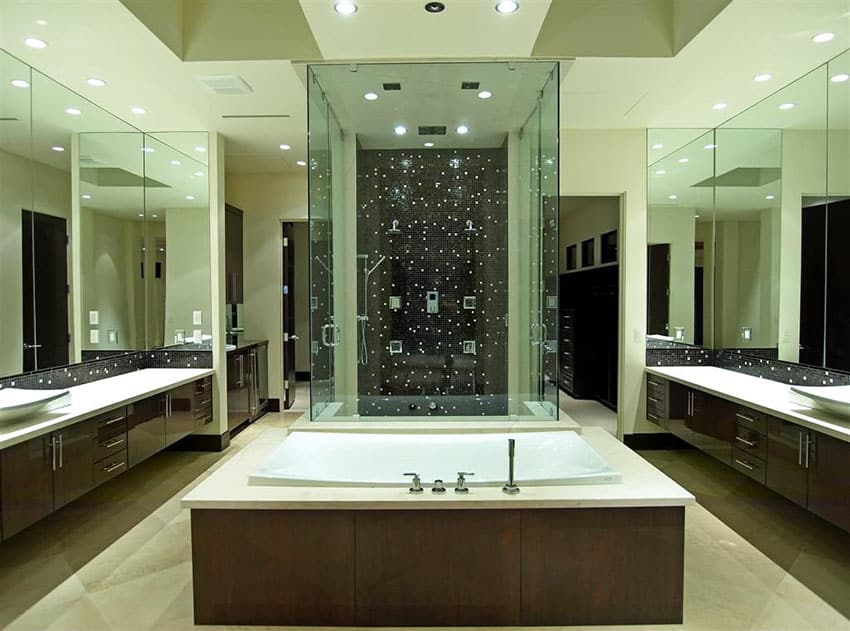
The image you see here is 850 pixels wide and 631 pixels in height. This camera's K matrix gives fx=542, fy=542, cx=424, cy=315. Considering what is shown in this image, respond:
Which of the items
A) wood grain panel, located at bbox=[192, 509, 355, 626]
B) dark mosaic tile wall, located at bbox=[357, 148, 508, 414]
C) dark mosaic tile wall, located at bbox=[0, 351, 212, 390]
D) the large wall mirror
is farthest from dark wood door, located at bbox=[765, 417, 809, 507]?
the large wall mirror

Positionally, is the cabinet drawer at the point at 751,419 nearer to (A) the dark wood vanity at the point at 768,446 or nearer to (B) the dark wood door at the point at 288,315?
(A) the dark wood vanity at the point at 768,446

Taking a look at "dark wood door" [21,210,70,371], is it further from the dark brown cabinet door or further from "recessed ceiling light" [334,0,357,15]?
the dark brown cabinet door

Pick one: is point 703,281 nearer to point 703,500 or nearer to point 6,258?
point 703,500

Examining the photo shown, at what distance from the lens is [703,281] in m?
4.85

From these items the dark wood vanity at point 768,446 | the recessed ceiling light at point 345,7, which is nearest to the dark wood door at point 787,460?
the dark wood vanity at point 768,446

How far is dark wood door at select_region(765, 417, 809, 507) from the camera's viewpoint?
2.80 meters

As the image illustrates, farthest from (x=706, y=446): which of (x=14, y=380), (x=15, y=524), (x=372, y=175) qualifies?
(x=14, y=380)

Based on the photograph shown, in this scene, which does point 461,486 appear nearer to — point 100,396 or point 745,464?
point 745,464

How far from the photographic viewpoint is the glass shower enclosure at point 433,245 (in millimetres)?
3877

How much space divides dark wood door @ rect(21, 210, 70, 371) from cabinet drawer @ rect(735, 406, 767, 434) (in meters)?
4.46

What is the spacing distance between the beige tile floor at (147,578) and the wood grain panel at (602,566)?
199 mm

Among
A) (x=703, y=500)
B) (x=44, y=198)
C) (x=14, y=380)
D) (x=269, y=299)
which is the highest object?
(x=44, y=198)

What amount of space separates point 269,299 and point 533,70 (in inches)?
159

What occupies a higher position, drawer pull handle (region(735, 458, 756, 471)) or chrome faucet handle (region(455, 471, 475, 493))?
chrome faucet handle (region(455, 471, 475, 493))
